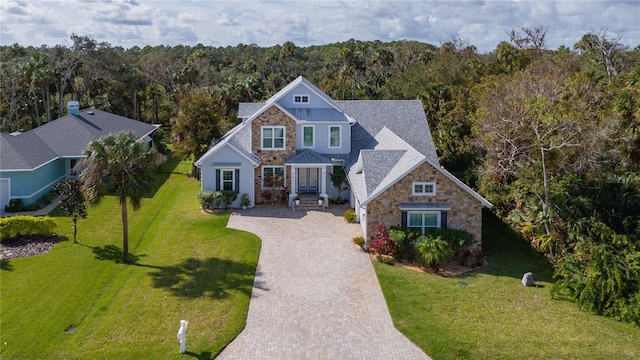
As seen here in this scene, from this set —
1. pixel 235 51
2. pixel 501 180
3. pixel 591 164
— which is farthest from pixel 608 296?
pixel 235 51

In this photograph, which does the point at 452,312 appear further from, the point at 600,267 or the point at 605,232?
the point at 605,232

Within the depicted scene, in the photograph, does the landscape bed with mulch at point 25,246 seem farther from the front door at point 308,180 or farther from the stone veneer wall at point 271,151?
the front door at point 308,180

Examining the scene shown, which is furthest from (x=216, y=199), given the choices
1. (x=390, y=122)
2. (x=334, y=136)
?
(x=390, y=122)

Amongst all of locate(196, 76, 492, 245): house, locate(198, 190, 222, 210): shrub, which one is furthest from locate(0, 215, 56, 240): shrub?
locate(196, 76, 492, 245): house

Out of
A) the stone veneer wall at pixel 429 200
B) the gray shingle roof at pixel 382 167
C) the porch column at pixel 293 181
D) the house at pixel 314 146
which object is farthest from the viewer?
the porch column at pixel 293 181

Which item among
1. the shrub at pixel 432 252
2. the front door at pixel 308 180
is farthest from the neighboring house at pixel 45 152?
the shrub at pixel 432 252
